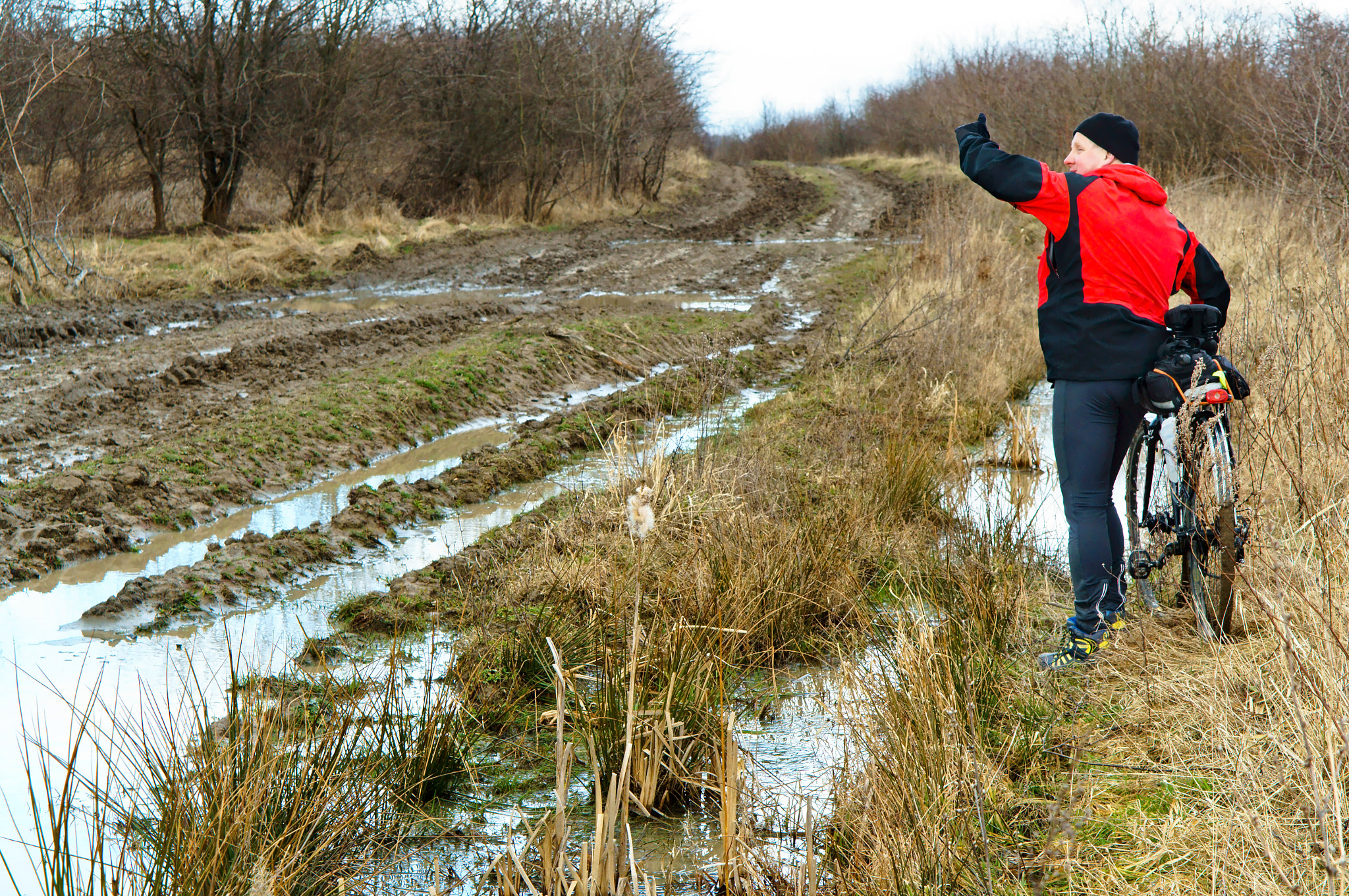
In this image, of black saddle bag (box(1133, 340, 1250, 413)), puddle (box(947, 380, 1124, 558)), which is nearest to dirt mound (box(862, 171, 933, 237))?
puddle (box(947, 380, 1124, 558))

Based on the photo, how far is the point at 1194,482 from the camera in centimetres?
346

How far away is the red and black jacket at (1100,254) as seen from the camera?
3312 millimetres

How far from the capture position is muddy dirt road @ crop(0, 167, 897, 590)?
6.31 meters

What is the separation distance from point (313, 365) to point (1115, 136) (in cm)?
816

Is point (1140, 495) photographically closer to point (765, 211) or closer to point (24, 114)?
point (24, 114)

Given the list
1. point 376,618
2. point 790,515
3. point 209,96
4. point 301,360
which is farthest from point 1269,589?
point 209,96

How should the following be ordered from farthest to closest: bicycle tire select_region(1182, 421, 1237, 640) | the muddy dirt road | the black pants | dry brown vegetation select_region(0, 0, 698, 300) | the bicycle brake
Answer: dry brown vegetation select_region(0, 0, 698, 300), the muddy dirt road, the bicycle brake, the black pants, bicycle tire select_region(1182, 421, 1237, 640)

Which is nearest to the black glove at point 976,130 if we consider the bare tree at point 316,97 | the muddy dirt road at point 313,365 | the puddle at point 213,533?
the muddy dirt road at point 313,365

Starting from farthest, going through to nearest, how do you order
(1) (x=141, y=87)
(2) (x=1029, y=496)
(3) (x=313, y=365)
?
(1) (x=141, y=87) < (3) (x=313, y=365) < (2) (x=1029, y=496)

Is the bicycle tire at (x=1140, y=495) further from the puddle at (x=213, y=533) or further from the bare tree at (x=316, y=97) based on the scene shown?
the bare tree at (x=316, y=97)

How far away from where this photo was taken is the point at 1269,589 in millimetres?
3256

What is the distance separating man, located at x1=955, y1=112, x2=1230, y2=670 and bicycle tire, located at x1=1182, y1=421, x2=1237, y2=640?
263mm

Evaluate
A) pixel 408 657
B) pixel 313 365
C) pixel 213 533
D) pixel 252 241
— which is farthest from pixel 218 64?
pixel 408 657

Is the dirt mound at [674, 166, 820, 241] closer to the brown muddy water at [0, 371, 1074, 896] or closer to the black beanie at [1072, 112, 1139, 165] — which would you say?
the brown muddy water at [0, 371, 1074, 896]
